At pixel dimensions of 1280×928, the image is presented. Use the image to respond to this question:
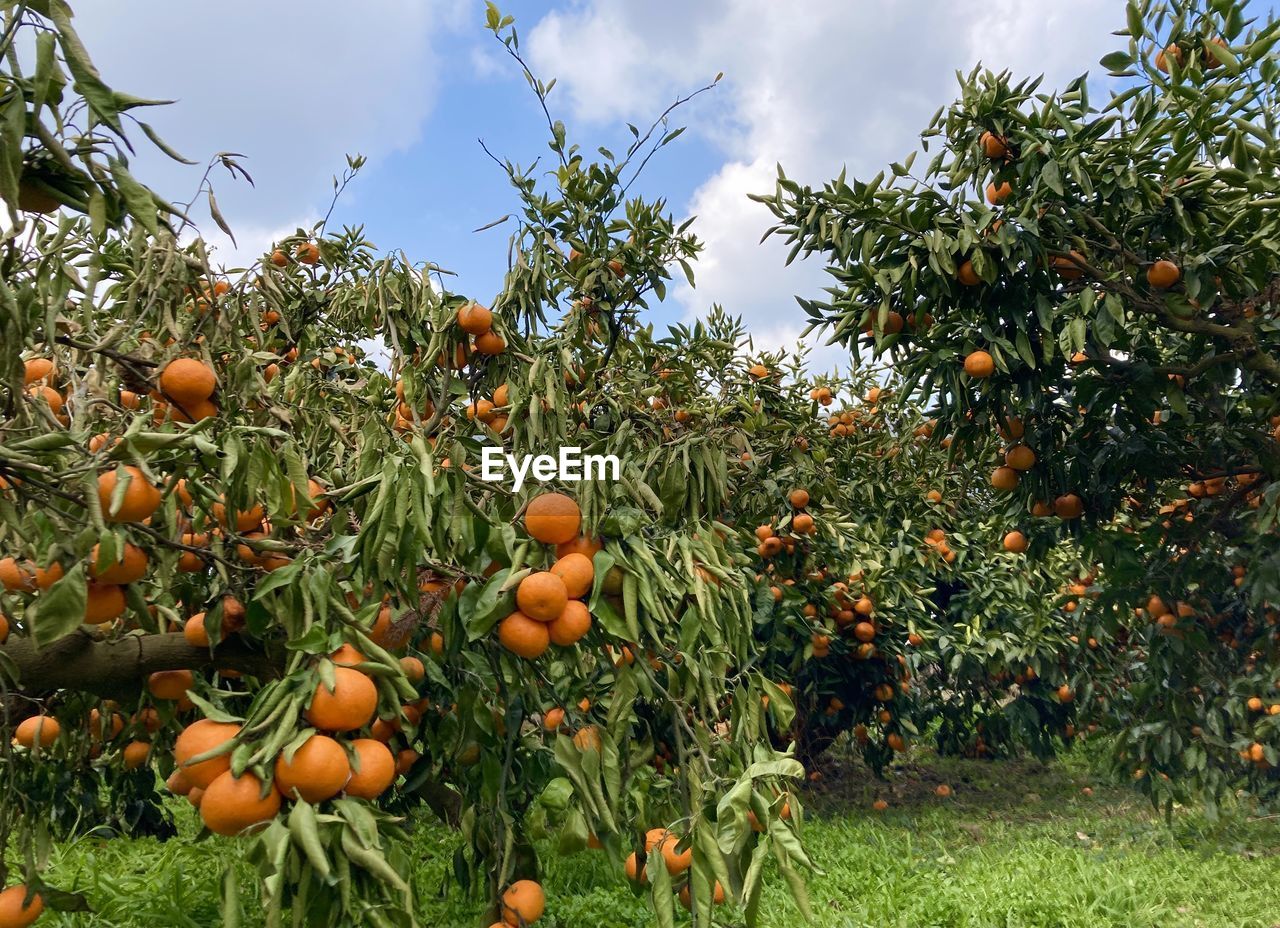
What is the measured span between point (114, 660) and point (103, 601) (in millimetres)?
232

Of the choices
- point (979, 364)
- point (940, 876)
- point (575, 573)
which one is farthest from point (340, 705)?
point (940, 876)

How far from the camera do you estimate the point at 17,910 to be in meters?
1.98

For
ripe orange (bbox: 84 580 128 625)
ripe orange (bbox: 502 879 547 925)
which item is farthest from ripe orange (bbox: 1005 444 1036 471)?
ripe orange (bbox: 84 580 128 625)

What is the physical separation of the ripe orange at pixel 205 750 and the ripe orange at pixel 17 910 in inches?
40.0

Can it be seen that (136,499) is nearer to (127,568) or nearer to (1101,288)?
(127,568)

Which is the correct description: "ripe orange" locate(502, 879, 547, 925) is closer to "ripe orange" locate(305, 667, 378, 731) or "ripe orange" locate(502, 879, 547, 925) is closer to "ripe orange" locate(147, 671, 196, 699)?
"ripe orange" locate(305, 667, 378, 731)

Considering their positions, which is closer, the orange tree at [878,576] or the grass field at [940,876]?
the grass field at [940,876]

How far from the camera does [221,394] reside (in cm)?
182

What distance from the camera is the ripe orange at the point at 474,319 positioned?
2.29m

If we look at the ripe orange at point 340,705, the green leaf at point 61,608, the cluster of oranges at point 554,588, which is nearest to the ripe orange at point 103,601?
the green leaf at point 61,608

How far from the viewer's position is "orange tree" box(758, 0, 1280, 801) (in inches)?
119

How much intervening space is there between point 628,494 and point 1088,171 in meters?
2.31

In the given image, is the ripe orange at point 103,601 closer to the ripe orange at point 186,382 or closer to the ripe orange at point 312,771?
the ripe orange at point 186,382

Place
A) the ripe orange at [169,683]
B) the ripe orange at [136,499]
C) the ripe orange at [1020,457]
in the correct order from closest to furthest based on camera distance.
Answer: the ripe orange at [136,499] → the ripe orange at [169,683] → the ripe orange at [1020,457]
